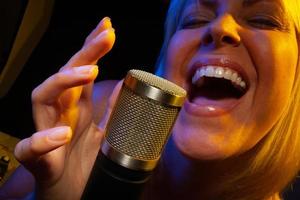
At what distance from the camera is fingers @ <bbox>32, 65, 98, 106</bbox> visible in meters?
0.76

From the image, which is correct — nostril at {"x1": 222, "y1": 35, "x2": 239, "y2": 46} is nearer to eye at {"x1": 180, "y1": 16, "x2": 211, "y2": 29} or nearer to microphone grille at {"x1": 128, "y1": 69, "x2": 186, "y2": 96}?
eye at {"x1": 180, "y1": 16, "x2": 211, "y2": 29}

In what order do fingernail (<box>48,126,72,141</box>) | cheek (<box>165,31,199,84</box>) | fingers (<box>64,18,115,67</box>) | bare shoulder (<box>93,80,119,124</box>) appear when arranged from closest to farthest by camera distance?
fingernail (<box>48,126,72,141</box>), fingers (<box>64,18,115,67</box>), cheek (<box>165,31,199,84</box>), bare shoulder (<box>93,80,119,124</box>)

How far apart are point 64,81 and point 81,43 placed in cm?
184

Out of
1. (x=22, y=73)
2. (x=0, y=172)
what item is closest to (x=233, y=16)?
(x=0, y=172)

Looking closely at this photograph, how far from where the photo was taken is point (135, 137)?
61 cm

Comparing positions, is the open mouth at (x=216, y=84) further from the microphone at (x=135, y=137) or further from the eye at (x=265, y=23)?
the microphone at (x=135, y=137)

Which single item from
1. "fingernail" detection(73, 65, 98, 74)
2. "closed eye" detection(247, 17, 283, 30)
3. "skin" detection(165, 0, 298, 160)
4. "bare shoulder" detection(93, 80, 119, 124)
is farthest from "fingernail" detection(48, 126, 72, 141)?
A: "bare shoulder" detection(93, 80, 119, 124)

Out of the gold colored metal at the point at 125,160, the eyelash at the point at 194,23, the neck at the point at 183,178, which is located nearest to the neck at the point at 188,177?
the neck at the point at 183,178

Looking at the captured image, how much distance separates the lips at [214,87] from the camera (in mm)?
1142

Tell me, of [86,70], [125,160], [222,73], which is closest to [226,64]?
[222,73]

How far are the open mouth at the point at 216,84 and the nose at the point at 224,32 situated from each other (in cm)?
8

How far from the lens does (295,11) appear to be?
1172 millimetres

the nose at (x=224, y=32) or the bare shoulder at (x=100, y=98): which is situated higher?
the nose at (x=224, y=32)

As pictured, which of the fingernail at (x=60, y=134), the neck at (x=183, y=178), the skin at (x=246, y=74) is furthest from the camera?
the neck at (x=183, y=178)
